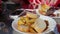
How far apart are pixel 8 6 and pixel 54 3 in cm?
19

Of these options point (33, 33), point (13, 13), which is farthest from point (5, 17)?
point (33, 33)

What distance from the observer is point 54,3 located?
71 cm

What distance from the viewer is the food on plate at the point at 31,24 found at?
0.62 m

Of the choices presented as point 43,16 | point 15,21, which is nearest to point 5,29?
point 15,21

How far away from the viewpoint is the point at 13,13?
0.69m

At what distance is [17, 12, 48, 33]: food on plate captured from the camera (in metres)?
0.62

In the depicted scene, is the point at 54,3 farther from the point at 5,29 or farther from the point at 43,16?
the point at 5,29

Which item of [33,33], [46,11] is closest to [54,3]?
[46,11]

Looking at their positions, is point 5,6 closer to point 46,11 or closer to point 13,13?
point 13,13

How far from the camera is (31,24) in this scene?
2.08 ft

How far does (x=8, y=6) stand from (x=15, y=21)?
86 millimetres

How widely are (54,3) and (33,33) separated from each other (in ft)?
0.56

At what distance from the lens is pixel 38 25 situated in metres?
0.63

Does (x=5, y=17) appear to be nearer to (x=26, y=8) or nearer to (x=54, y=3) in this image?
(x=26, y=8)
